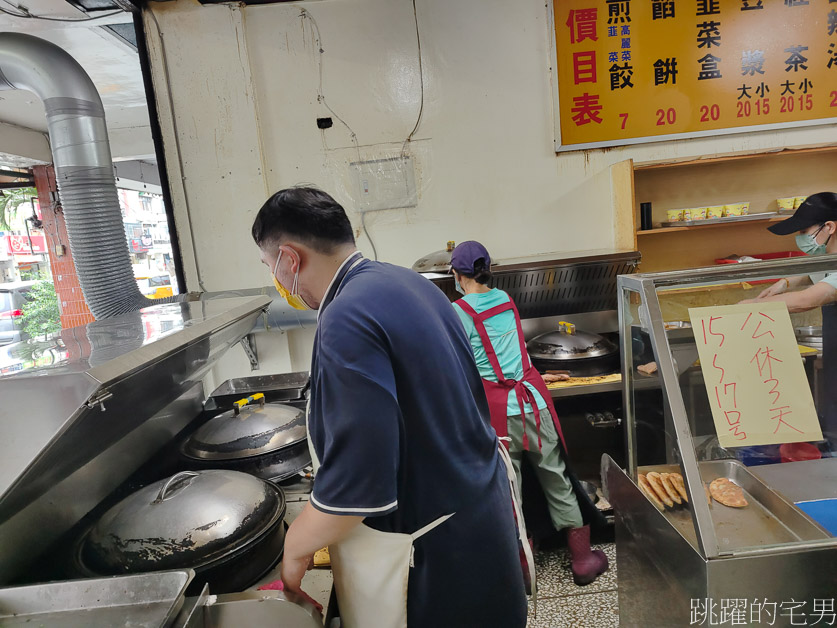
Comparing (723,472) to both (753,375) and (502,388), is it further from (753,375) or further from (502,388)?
(502,388)

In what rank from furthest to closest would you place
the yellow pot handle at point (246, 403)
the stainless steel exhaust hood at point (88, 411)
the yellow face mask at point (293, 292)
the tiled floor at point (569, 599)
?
the tiled floor at point (569, 599) → the yellow pot handle at point (246, 403) → the yellow face mask at point (293, 292) → the stainless steel exhaust hood at point (88, 411)

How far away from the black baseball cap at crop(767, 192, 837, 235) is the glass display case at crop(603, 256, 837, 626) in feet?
3.86

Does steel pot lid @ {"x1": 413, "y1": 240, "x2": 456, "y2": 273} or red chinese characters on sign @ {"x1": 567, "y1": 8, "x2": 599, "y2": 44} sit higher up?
red chinese characters on sign @ {"x1": 567, "y1": 8, "x2": 599, "y2": 44}

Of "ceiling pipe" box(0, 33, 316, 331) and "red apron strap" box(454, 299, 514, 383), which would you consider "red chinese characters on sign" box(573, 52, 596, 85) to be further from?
"ceiling pipe" box(0, 33, 316, 331)

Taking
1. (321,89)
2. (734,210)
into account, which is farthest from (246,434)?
(734,210)

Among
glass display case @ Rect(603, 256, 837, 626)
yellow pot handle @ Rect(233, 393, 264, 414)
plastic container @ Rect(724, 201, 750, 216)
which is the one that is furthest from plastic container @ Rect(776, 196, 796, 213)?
yellow pot handle @ Rect(233, 393, 264, 414)

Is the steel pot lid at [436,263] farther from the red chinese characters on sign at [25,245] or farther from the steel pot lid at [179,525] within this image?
the red chinese characters on sign at [25,245]

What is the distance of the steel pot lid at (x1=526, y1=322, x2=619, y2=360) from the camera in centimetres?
275

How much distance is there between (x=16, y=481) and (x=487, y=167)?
9.87 ft

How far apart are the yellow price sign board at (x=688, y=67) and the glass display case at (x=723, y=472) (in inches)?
84.3

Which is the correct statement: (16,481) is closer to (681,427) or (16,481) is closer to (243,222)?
(681,427)

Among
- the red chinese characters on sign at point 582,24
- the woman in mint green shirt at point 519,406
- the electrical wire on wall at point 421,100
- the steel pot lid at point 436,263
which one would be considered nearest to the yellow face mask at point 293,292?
the woman in mint green shirt at point 519,406

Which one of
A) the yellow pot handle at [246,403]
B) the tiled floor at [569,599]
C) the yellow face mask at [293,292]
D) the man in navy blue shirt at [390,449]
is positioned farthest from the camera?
the tiled floor at [569,599]

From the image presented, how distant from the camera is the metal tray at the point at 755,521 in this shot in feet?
3.37
